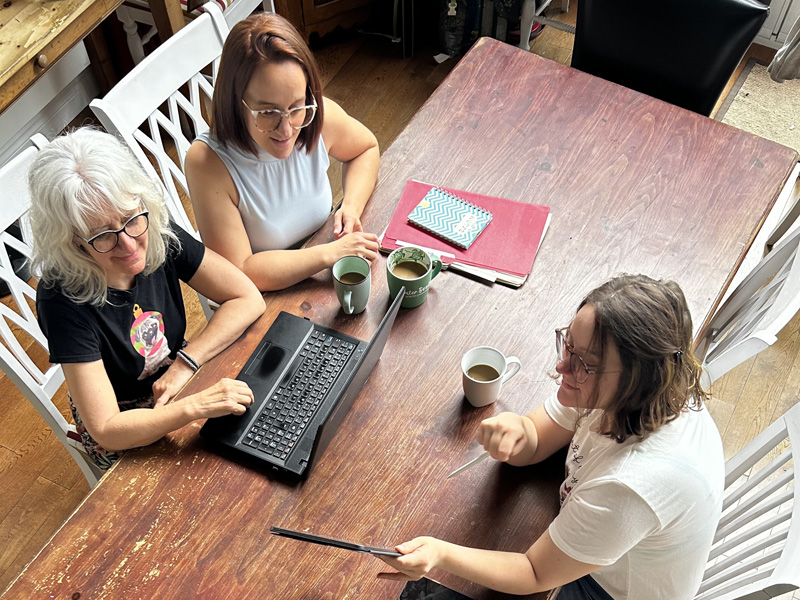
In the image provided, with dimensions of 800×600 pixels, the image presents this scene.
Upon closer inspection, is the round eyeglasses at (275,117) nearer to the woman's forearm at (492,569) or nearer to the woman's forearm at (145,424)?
the woman's forearm at (145,424)

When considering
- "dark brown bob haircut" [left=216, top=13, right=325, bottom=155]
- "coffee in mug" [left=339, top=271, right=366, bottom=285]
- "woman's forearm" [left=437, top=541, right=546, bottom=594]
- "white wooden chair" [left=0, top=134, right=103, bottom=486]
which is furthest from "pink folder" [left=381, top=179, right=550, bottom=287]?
"white wooden chair" [left=0, top=134, right=103, bottom=486]

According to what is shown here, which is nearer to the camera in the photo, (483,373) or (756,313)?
(483,373)

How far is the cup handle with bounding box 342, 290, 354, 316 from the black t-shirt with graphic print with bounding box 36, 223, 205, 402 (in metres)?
0.35

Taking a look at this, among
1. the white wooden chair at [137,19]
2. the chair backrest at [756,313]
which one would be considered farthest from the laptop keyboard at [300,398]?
the white wooden chair at [137,19]

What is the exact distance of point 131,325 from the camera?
153 centimetres

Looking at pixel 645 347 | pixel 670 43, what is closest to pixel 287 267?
pixel 645 347

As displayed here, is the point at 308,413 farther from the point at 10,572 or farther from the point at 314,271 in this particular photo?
the point at 10,572

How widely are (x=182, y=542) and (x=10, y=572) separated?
3.77 ft

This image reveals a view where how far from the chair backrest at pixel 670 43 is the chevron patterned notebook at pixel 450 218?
0.87m

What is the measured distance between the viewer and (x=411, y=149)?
6.11 ft

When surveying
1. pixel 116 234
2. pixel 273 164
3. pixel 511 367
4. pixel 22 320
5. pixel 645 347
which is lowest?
pixel 22 320

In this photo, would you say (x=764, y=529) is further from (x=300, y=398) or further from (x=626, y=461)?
(x=300, y=398)

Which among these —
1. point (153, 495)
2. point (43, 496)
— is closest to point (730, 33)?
point (153, 495)

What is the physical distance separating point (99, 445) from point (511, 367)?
95 cm
